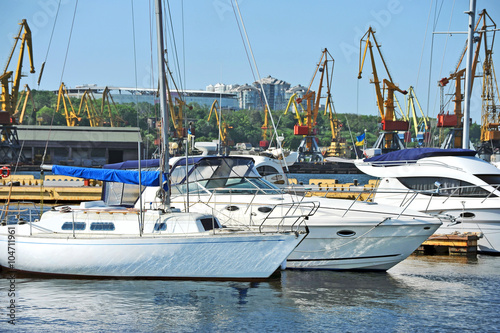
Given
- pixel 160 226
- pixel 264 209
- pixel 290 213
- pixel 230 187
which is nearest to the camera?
pixel 160 226

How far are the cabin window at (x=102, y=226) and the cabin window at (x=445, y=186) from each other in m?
11.4

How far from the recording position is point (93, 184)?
43.3m

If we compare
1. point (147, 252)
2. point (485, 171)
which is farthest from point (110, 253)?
point (485, 171)

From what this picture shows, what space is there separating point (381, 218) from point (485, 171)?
7.29 meters

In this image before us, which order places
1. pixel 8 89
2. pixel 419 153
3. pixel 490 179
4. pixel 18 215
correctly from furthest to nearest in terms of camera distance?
1. pixel 8 89
2. pixel 419 153
3. pixel 490 179
4. pixel 18 215

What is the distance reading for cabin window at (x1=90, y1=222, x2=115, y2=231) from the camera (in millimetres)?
17781

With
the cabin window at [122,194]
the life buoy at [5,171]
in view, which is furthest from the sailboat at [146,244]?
the cabin window at [122,194]

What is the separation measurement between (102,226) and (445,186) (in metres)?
13.1

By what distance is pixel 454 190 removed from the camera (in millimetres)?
24234

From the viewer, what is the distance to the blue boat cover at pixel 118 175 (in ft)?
61.0

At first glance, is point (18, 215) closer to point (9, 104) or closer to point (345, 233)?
point (345, 233)

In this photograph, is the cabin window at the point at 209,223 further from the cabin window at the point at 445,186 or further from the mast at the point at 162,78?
the cabin window at the point at 445,186

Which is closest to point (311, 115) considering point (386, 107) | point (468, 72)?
point (386, 107)

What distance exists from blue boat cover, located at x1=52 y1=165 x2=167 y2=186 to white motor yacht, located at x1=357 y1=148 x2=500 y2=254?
27.7 ft
